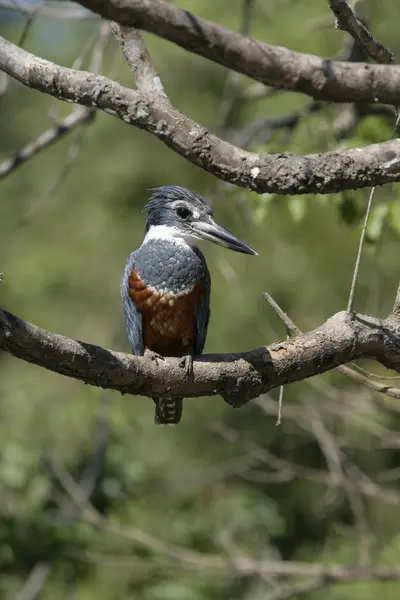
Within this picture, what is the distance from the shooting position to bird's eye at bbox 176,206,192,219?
3908 mm

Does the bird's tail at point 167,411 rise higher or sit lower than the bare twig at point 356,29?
lower

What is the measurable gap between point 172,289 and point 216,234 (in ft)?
1.20

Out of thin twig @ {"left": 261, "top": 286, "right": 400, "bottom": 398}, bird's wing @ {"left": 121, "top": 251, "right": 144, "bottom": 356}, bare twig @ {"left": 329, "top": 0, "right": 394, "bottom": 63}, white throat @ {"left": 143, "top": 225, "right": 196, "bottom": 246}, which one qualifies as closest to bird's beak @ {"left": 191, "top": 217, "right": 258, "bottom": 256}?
white throat @ {"left": 143, "top": 225, "right": 196, "bottom": 246}

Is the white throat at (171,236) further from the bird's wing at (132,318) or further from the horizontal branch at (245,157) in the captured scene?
the horizontal branch at (245,157)

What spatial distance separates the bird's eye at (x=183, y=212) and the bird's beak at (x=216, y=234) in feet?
0.19

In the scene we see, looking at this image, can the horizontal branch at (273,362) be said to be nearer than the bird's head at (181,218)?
Yes

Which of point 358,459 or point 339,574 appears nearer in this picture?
point 339,574

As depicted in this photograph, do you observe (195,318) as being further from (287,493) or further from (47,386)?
(47,386)

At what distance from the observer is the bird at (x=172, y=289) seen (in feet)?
12.6

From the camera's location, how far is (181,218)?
396cm

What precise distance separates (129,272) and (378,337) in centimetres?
169

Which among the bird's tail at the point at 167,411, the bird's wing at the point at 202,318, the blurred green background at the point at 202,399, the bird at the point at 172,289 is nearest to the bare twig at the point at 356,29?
the blurred green background at the point at 202,399

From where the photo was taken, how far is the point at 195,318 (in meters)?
3.90

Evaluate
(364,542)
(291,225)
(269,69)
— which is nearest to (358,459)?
(291,225)
